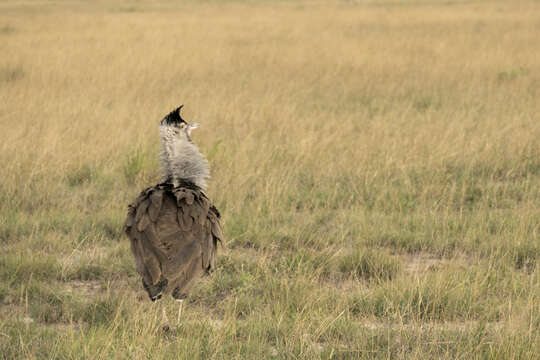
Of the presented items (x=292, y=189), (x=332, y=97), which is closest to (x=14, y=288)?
(x=292, y=189)

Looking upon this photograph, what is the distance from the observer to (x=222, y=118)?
8.37 m

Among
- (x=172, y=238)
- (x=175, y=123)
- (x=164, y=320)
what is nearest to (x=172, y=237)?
(x=172, y=238)

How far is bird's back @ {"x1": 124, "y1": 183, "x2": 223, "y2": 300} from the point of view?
121 inches

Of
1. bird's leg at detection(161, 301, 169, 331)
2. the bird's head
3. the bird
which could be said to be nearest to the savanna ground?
bird's leg at detection(161, 301, 169, 331)

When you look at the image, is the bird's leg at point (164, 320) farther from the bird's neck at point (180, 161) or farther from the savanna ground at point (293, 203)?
the bird's neck at point (180, 161)

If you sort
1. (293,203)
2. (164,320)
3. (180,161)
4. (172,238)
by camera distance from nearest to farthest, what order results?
1. (172,238)
2. (164,320)
3. (180,161)
4. (293,203)

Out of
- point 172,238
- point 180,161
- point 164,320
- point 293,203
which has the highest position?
point 180,161

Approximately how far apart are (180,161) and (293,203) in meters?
1.88

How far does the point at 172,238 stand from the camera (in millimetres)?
3172

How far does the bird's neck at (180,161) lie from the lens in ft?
12.0

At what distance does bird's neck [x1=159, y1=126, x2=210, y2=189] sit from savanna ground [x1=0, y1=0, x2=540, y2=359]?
0.70 meters

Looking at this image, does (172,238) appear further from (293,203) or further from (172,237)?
(293,203)

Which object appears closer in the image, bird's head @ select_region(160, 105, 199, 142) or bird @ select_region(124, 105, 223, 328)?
bird @ select_region(124, 105, 223, 328)

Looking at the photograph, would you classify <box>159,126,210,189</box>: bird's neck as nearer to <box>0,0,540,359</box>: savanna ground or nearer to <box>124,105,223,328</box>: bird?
<box>124,105,223,328</box>: bird
